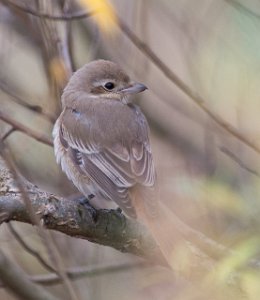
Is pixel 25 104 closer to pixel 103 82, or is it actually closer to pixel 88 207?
pixel 103 82

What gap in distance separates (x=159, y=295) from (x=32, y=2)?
227cm

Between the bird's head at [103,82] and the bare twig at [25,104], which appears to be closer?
the bare twig at [25,104]

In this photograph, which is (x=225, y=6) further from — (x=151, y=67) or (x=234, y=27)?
(x=151, y=67)

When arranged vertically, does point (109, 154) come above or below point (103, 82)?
below

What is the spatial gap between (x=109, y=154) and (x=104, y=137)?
0.47 ft

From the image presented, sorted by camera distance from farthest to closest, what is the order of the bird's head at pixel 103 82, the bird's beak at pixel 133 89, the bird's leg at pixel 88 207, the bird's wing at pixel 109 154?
the bird's head at pixel 103 82
the bird's beak at pixel 133 89
the bird's wing at pixel 109 154
the bird's leg at pixel 88 207

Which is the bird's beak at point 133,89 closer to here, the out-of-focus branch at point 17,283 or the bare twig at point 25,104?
the bare twig at point 25,104

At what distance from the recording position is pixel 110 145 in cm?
478

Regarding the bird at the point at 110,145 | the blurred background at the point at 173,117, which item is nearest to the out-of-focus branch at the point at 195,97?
the blurred background at the point at 173,117

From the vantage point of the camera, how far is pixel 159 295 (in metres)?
4.82

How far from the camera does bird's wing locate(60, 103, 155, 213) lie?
4492 millimetres

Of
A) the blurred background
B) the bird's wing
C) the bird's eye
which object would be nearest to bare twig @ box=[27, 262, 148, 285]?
the blurred background

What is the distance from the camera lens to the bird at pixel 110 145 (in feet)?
14.2

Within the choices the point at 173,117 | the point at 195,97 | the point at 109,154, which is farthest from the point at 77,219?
the point at 173,117
